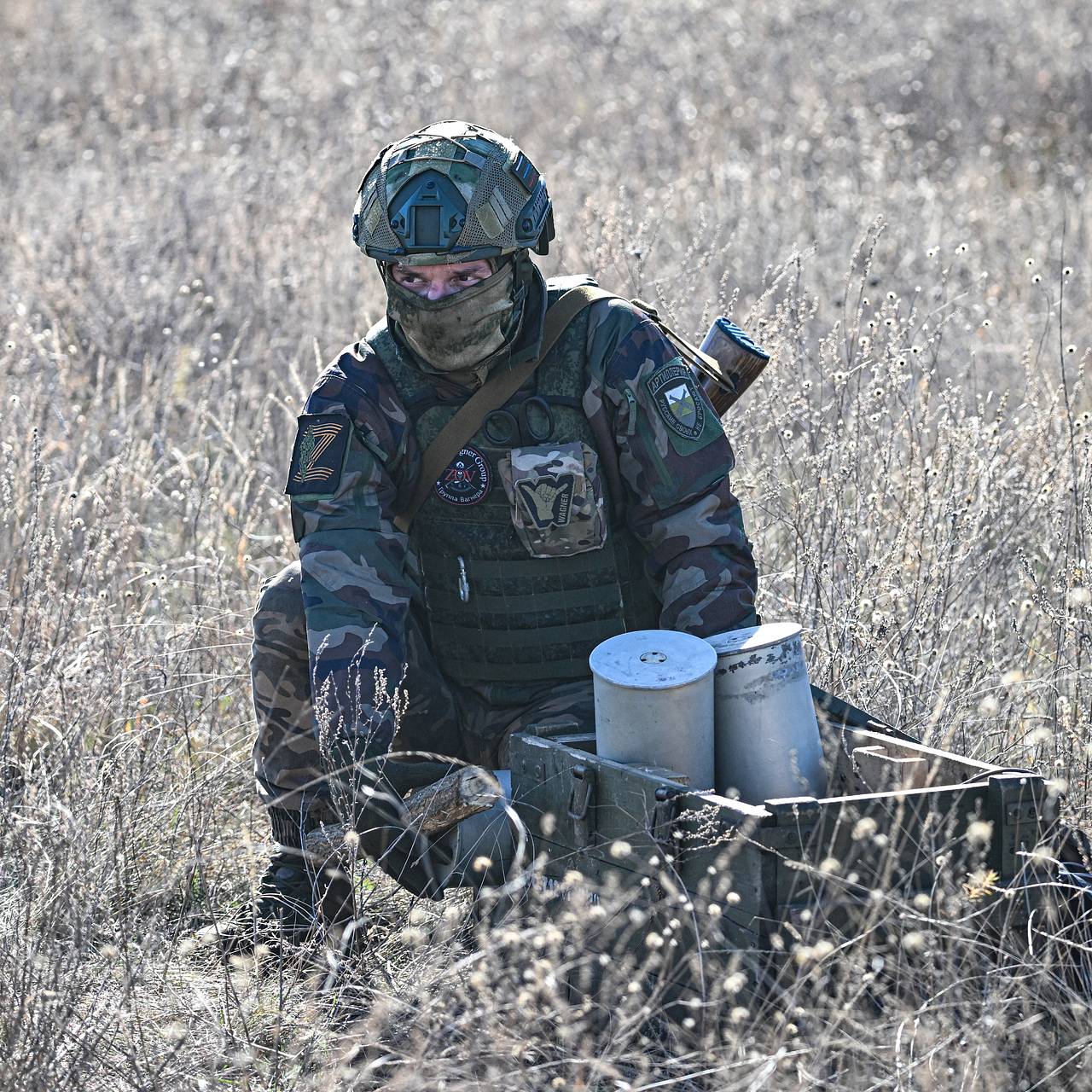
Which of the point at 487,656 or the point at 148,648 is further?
the point at 148,648

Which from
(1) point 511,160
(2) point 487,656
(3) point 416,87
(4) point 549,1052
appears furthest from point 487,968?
(3) point 416,87

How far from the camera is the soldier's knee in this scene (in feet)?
12.4

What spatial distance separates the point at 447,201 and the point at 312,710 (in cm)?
126

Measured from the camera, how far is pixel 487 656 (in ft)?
13.0

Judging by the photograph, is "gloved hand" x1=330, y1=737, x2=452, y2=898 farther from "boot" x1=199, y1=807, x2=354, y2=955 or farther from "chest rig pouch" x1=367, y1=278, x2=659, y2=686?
"chest rig pouch" x1=367, y1=278, x2=659, y2=686

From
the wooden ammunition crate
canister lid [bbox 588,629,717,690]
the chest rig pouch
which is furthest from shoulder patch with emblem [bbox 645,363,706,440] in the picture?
the wooden ammunition crate

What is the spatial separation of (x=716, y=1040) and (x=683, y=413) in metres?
1.51

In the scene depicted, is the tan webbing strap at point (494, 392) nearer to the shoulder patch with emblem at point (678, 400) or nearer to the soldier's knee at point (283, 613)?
the shoulder patch with emblem at point (678, 400)

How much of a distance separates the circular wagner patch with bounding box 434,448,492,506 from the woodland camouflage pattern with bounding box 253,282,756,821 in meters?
0.06

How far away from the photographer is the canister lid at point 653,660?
3000mm

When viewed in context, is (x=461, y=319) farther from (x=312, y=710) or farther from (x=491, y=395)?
(x=312, y=710)

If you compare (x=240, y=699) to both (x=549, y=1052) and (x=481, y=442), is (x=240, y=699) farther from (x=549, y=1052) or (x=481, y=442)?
(x=549, y=1052)

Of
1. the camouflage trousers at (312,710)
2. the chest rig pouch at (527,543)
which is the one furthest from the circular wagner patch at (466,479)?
the camouflage trousers at (312,710)

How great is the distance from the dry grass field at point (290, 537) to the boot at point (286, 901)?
3.4 inches
